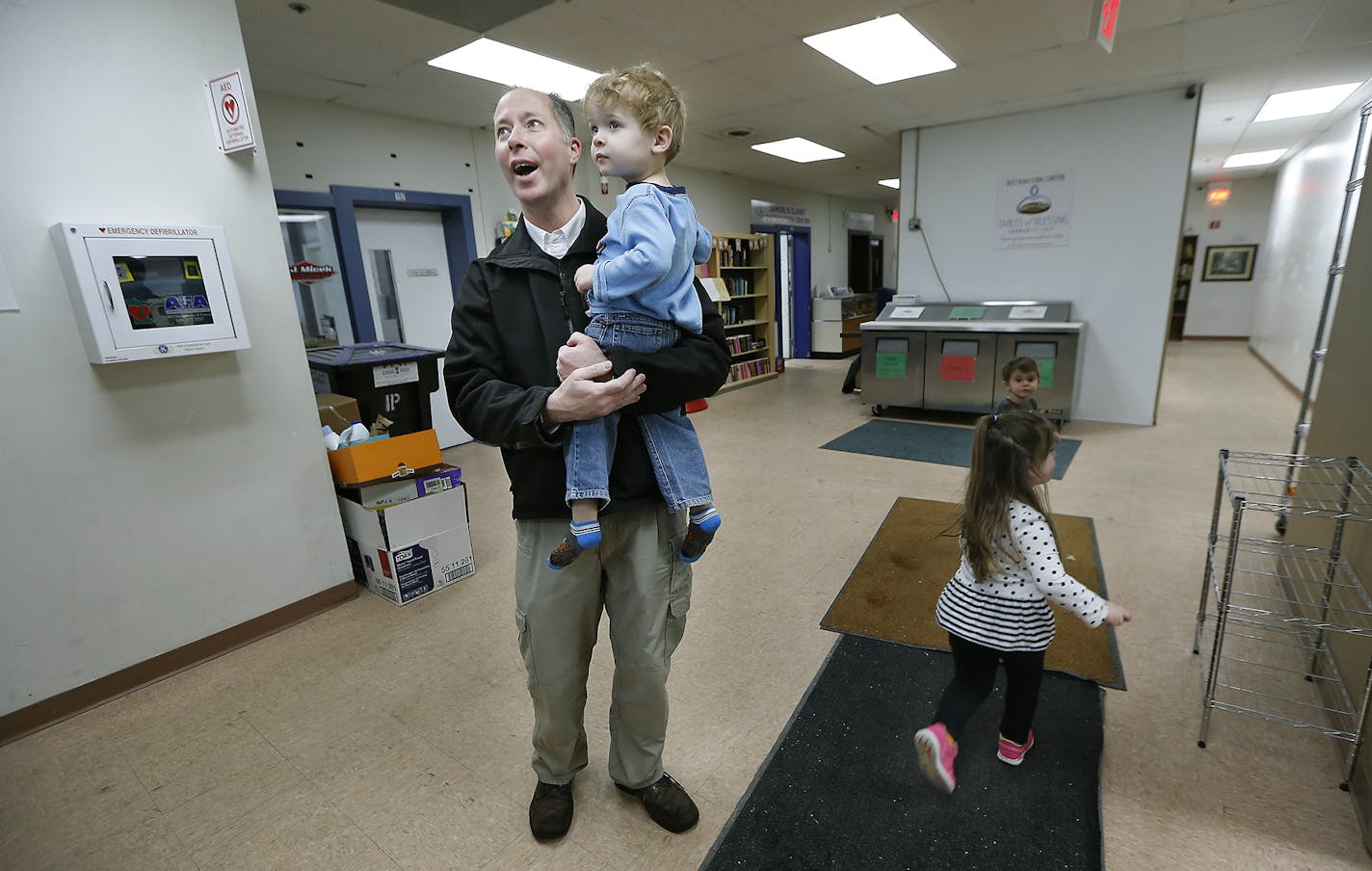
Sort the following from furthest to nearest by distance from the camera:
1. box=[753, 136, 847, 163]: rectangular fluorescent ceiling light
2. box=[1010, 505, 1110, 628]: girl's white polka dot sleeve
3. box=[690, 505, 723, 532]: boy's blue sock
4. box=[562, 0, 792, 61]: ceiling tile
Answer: box=[753, 136, 847, 163]: rectangular fluorescent ceiling light
box=[562, 0, 792, 61]: ceiling tile
box=[1010, 505, 1110, 628]: girl's white polka dot sleeve
box=[690, 505, 723, 532]: boy's blue sock

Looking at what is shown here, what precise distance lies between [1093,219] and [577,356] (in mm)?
5834

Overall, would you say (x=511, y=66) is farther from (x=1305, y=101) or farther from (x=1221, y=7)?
(x=1305, y=101)

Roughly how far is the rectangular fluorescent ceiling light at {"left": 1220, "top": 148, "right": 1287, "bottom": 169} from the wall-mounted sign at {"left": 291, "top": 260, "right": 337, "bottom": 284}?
1038 centimetres

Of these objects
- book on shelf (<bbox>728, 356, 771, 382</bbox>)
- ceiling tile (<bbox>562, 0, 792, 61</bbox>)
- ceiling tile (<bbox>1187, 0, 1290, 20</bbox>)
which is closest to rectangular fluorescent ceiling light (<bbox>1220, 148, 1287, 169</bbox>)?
ceiling tile (<bbox>1187, 0, 1290, 20</bbox>)

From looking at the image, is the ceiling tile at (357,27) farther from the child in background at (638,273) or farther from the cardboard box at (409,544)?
the child in background at (638,273)

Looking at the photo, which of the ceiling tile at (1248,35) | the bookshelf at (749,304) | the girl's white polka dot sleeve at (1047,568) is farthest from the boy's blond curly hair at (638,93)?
the bookshelf at (749,304)

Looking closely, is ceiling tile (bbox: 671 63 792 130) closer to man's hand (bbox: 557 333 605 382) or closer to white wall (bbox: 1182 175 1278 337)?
man's hand (bbox: 557 333 605 382)

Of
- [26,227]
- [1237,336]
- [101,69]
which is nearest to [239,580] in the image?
[26,227]

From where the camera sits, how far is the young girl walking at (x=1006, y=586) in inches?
59.9

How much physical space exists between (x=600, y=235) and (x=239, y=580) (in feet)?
7.23

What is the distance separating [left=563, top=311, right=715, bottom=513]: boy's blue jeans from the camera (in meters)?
1.25

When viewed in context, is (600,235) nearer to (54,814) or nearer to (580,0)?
(54,814)

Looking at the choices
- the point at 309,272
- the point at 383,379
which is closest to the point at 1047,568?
the point at 383,379

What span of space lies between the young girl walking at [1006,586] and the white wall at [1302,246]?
5477 millimetres
